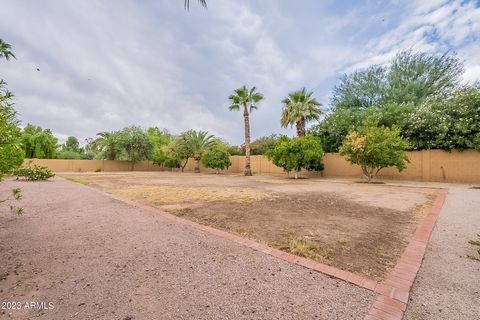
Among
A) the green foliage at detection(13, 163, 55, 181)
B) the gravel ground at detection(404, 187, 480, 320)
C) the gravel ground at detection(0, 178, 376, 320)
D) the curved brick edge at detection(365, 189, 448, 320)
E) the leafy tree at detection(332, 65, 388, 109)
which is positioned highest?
the leafy tree at detection(332, 65, 388, 109)

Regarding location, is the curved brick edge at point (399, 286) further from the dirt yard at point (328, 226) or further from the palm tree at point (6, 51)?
the palm tree at point (6, 51)

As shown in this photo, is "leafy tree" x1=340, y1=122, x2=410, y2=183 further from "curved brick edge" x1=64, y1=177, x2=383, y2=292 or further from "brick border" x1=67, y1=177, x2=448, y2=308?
"curved brick edge" x1=64, y1=177, x2=383, y2=292

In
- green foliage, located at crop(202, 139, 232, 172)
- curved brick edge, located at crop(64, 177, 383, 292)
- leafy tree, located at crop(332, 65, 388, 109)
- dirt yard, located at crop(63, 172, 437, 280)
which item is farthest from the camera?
green foliage, located at crop(202, 139, 232, 172)

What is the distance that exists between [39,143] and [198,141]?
24.5 m

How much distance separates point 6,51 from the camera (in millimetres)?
6984

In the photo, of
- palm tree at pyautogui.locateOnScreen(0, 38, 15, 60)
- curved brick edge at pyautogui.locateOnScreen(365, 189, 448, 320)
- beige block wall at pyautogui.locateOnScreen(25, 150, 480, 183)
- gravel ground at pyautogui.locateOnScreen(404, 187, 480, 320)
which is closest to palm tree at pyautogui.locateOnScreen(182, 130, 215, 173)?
beige block wall at pyautogui.locateOnScreen(25, 150, 480, 183)

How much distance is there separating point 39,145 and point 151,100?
2214 cm

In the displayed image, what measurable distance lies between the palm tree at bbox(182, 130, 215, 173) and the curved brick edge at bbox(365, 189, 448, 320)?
27758mm

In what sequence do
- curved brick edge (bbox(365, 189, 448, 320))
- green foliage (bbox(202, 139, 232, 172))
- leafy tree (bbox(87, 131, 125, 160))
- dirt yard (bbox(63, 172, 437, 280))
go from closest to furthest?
1. curved brick edge (bbox(365, 189, 448, 320))
2. dirt yard (bbox(63, 172, 437, 280))
3. green foliage (bbox(202, 139, 232, 172))
4. leafy tree (bbox(87, 131, 125, 160))

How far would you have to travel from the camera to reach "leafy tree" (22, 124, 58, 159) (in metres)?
33.7

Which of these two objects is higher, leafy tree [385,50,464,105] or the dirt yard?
leafy tree [385,50,464,105]

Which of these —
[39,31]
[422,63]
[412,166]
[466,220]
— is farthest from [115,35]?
[422,63]

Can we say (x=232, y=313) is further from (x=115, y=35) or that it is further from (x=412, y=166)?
(x=412, y=166)

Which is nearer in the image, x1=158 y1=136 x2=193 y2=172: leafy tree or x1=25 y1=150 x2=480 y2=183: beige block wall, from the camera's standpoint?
x1=25 y1=150 x2=480 y2=183: beige block wall
